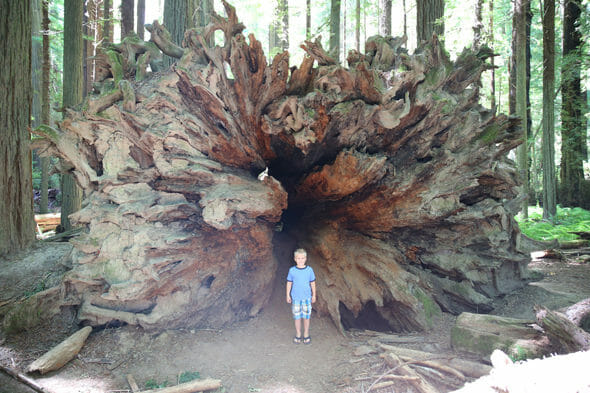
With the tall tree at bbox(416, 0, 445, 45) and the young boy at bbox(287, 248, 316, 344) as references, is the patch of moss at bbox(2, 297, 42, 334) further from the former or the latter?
the tall tree at bbox(416, 0, 445, 45)

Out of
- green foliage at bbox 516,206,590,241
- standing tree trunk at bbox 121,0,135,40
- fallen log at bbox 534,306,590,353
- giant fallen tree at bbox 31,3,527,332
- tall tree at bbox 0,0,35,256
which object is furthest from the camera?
standing tree trunk at bbox 121,0,135,40

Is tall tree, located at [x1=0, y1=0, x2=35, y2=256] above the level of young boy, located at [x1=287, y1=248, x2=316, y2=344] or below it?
above

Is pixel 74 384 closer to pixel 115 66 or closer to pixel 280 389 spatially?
pixel 280 389

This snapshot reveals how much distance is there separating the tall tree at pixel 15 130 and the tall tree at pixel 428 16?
7450mm

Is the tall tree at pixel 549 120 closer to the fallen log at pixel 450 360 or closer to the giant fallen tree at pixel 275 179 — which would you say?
the giant fallen tree at pixel 275 179

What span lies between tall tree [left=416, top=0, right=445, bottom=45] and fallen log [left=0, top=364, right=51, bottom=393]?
331 inches

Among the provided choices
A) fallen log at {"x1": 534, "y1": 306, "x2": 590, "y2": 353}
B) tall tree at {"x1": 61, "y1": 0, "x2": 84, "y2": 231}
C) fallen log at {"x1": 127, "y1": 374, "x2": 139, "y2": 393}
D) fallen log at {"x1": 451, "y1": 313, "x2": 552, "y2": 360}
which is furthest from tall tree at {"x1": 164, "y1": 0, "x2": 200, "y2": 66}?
fallen log at {"x1": 534, "y1": 306, "x2": 590, "y2": 353}

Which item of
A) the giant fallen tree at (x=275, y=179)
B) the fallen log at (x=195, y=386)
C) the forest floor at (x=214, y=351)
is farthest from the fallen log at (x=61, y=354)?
the fallen log at (x=195, y=386)

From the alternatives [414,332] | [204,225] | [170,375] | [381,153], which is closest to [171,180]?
[204,225]

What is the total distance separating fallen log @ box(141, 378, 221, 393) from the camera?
119 inches

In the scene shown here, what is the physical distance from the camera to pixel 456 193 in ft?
15.3

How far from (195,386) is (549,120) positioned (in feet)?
39.5

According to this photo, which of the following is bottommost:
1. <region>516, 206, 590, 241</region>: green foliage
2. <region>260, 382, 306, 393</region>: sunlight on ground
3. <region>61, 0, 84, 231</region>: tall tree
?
<region>260, 382, 306, 393</region>: sunlight on ground

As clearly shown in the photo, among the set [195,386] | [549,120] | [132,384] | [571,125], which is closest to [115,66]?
[132,384]
